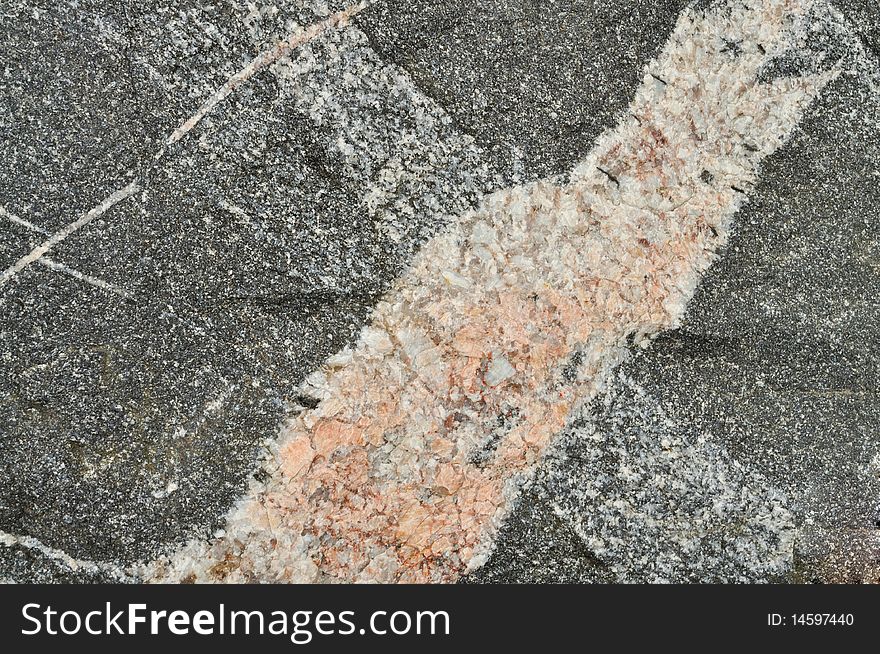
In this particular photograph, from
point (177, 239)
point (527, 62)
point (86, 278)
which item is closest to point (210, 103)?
point (177, 239)

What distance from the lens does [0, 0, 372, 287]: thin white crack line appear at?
1053mm

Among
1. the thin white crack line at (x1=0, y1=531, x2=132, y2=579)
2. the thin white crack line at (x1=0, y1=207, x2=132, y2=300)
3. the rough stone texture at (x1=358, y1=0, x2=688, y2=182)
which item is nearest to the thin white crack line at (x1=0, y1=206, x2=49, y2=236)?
the thin white crack line at (x1=0, y1=207, x2=132, y2=300)

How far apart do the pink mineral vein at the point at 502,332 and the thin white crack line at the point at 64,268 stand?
0.30 m

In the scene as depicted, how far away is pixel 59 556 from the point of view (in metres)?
1.09

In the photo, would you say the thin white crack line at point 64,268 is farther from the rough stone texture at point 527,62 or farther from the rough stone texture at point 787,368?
the rough stone texture at point 787,368

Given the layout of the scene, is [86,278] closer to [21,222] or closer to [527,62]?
[21,222]

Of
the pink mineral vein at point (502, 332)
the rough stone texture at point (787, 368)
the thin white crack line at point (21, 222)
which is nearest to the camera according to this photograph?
the thin white crack line at point (21, 222)

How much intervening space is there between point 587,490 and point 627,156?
54 centimetres

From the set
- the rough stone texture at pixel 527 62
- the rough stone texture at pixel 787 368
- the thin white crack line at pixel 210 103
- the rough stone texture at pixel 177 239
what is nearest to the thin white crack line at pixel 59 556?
the rough stone texture at pixel 177 239

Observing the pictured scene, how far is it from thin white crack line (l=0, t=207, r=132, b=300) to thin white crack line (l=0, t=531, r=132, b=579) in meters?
0.37

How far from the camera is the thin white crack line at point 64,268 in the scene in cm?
104

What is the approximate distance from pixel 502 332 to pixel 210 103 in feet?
1.79

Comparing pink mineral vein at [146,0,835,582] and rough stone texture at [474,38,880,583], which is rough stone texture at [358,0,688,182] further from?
rough stone texture at [474,38,880,583]

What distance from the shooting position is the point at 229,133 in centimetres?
110
